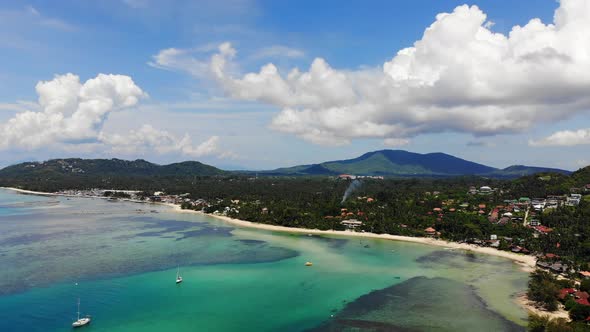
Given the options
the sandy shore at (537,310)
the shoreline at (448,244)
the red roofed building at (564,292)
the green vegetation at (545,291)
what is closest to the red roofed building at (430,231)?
the shoreline at (448,244)

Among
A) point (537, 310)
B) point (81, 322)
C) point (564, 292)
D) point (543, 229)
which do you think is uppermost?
point (543, 229)

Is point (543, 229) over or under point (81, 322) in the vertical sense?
over

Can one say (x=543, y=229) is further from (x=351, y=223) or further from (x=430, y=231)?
(x=351, y=223)

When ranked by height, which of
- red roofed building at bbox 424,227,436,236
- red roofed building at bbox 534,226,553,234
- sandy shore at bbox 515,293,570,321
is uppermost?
red roofed building at bbox 534,226,553,234

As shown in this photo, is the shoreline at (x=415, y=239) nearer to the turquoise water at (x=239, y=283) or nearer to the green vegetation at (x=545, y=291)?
the turquoise water at (x=239, y=283)

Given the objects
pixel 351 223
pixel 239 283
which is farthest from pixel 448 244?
pixel 239 283

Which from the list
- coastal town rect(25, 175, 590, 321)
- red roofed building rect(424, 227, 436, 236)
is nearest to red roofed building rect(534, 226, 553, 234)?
coastal town rect(25, 175, 590, 321)

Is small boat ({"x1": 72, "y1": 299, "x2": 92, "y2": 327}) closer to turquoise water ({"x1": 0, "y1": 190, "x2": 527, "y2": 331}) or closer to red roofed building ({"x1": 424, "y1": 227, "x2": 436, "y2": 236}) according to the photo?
turquoise water ({"x1": 0, "y1": 190, "x2": 527, "y2": 331})

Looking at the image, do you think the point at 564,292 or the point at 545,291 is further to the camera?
the point at 564,292

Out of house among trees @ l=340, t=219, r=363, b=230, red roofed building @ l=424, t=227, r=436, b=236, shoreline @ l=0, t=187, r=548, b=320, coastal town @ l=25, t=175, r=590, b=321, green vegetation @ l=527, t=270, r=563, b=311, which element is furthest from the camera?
house among trees @ l=340, t=219, r=363, b=230
